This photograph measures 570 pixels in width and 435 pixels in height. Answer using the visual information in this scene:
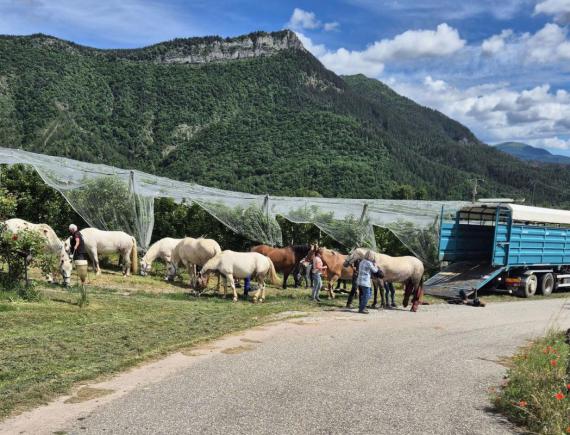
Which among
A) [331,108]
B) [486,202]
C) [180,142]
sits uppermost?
[331,108]

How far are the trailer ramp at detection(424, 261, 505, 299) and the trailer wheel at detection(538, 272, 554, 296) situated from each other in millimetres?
2590

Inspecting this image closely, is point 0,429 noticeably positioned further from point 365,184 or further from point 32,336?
point 365,184

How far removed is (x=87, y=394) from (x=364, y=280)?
8.55 meters

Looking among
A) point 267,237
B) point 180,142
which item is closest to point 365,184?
point 180,142

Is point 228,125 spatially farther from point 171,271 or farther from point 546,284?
Result: point 171,271

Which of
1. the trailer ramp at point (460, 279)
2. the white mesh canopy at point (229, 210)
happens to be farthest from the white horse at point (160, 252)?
the trailer ramp at point (460, 279)

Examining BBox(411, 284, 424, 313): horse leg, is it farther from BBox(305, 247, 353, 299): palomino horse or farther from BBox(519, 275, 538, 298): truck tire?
BBox(519, 275, 538, 298): truck tire

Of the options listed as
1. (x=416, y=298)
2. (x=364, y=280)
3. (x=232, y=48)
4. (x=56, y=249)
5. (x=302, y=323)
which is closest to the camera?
(x=302, y=323)

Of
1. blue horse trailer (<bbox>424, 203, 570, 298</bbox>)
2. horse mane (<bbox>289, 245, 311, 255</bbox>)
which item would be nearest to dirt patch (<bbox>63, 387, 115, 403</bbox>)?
horse mane (<bbox>289, 245, 311, 255</bbox>)

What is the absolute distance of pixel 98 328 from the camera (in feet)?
30.8

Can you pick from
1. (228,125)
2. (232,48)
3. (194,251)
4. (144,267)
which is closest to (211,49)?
(232,48)

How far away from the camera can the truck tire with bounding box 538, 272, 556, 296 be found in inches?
794

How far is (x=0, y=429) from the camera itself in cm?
528

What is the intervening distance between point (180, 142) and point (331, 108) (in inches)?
1512
